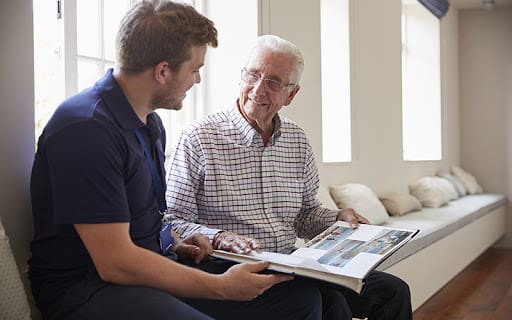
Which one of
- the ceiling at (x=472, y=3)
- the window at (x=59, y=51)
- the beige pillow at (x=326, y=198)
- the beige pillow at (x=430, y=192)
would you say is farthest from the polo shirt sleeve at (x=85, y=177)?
the ceiling at (x=472, y=3)

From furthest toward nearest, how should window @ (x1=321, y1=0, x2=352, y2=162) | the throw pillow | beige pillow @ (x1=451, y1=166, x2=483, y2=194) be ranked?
1. beige pillow @ (x1=451, y1=166, x2=483, y2=194)
2. the throw pillow
3. window @ (x1=321, y1=0, x2=352, y2=162)

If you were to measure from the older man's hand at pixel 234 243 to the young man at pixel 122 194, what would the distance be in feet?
0.55

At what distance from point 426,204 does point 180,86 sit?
409 cm

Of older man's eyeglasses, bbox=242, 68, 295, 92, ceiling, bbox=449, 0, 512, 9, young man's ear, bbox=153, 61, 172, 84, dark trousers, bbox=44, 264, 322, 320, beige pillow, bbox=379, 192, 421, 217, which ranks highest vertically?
ceiling, bbox=449, 0, 512, 9

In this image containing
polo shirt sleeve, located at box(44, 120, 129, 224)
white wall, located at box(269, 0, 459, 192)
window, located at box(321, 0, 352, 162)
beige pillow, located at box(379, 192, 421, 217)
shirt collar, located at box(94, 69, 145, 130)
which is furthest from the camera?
beige pillow, located at box(379, 192, 421, 217)

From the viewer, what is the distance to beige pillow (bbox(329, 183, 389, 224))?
3.84m

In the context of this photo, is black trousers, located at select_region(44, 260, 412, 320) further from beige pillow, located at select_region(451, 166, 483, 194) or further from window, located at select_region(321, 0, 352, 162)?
beige pillow, located at select_region(451, 166, 483, 194)

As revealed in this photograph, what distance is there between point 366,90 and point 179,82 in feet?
10.4

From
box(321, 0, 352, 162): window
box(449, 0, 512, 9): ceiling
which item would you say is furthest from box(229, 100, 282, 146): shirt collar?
box(449, 0, 512, 9): ceiling

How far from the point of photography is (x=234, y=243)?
1.78 m

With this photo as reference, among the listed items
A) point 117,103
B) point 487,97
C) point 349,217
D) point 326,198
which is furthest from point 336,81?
point 487,97

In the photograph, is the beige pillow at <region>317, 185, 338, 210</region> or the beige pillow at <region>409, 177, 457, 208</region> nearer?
the beige pillow at <region>317, 185, 338, 210</region>

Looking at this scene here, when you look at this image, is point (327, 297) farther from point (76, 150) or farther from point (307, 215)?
point (76, 150)

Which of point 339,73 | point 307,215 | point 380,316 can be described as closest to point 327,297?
point 380,316
